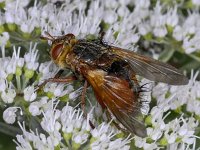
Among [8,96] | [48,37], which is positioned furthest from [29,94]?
[48,37]

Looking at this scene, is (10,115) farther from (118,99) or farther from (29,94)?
(118,99)

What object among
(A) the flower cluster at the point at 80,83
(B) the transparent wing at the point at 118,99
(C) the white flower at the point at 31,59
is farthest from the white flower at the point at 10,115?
(B) the transparent wing at the point at 118,99

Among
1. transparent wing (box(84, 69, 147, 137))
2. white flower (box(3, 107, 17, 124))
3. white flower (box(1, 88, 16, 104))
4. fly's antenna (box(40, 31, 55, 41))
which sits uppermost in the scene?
fly's antenna (box(40, 31, 55, 41))

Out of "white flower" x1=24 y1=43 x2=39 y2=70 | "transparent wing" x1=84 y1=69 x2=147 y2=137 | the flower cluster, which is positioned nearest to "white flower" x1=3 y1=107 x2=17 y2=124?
the flower cluster

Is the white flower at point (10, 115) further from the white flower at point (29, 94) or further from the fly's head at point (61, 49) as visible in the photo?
the fly's head at point (61, 49)

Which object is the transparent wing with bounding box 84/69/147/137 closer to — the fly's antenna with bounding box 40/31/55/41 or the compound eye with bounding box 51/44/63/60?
the compound eye with bounding box 51/44/63/60

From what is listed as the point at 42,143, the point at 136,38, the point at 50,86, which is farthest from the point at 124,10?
the point at 42,143

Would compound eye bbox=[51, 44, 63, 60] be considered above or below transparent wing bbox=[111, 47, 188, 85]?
above
